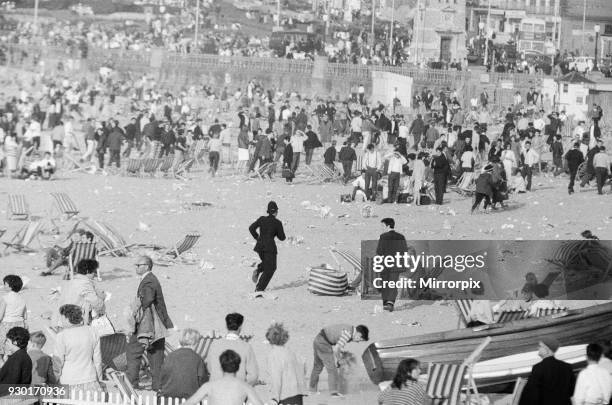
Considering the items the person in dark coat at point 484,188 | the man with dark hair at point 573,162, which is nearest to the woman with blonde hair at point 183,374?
the person in dark coat at point 484,188

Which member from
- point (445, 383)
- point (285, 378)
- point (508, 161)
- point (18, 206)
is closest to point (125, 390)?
point (285, 378)

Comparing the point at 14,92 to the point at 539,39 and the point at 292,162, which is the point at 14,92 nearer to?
the point at 539,39

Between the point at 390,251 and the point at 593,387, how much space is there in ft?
17.8

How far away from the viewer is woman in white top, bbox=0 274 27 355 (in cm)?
1199

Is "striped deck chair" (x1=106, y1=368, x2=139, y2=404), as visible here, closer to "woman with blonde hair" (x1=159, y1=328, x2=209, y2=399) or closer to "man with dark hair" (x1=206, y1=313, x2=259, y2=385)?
"woman with blonde hair" (x1=159, y1=328, x2=209, y2=399)

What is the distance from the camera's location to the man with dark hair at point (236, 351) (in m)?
10.3

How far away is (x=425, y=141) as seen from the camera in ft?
104

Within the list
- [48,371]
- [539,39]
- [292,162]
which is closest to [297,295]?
[48,371]

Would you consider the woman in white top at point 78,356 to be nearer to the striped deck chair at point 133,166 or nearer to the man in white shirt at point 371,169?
the man in white shirt at point 371,169

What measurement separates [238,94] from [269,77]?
4.45 metres

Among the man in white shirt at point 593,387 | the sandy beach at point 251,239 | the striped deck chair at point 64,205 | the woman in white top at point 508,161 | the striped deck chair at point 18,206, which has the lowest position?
the sandy beach at point 251,239

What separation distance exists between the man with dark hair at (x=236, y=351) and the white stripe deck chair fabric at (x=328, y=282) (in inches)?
232

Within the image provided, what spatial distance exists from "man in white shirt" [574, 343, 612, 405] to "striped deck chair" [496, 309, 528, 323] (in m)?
3.36

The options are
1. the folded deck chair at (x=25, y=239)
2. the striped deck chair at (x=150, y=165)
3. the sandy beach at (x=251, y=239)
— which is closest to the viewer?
the sandy beach at (x=251, y=239)
